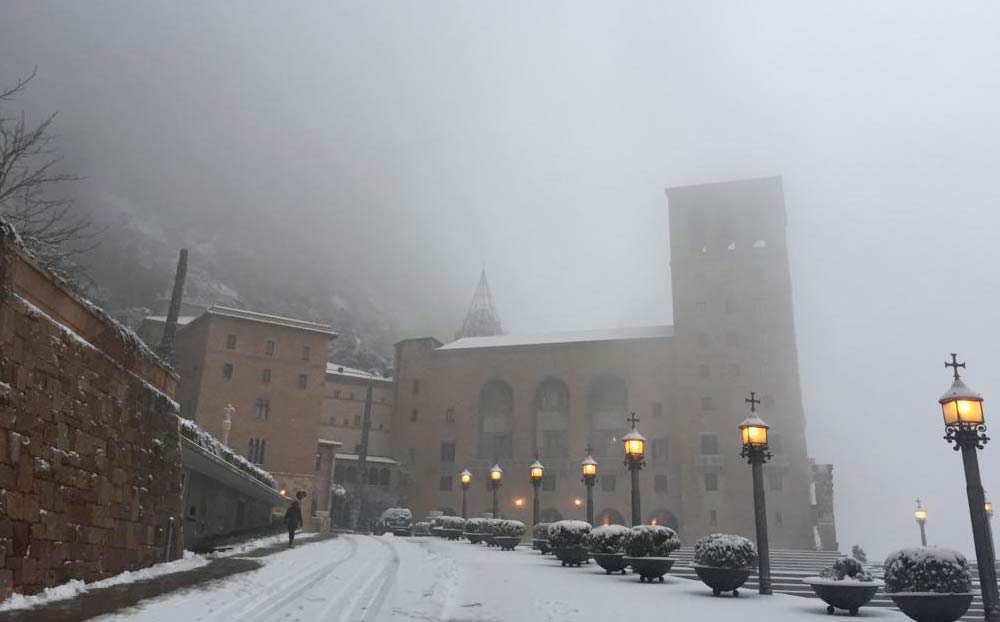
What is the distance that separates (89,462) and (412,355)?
209 feet

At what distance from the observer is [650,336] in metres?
63.9

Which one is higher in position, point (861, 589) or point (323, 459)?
point (323, 459)

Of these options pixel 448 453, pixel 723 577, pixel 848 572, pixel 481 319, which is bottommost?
pixel 723 577

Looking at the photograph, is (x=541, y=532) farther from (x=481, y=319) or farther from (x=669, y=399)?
(x=481, y=319)

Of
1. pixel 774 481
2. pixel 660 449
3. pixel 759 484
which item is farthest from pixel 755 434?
pixel 660 449

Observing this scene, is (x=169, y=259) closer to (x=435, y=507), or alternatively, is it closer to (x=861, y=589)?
(x=435, y=507)

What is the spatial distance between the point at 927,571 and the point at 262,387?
54.9 metres

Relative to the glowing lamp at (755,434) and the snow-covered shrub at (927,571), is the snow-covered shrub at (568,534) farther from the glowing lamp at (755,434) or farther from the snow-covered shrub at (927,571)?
the snow-covered shrub at (927,571)

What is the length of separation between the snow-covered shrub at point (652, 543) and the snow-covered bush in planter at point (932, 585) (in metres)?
5.30

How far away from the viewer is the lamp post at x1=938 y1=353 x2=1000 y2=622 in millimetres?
8820

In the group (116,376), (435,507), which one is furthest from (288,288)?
(116,376)

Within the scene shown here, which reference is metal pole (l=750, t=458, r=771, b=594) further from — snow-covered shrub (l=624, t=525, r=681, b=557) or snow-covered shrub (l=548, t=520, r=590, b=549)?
snow-covered shrub (l=548, t=520, r=590, b=549)

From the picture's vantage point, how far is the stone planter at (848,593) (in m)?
9.86

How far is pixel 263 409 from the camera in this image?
56.4m
